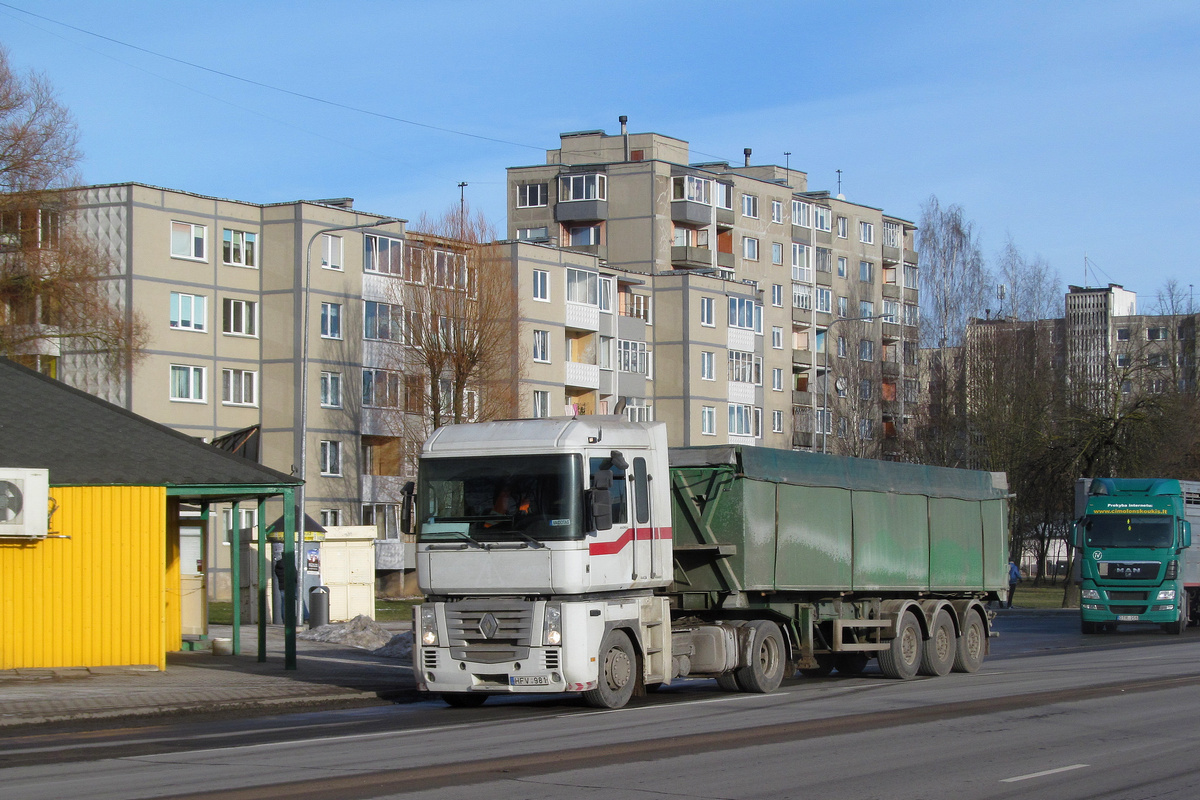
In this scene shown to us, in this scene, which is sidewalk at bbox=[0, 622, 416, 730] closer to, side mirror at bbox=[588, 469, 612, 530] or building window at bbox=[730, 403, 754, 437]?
side mirror at bbox=[588, 469, 612, 530]

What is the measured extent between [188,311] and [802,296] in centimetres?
4732

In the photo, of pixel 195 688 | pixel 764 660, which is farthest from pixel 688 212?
pixel 195 688

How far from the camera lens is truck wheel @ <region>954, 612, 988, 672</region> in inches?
878

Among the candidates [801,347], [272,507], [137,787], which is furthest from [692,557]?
[801,347]

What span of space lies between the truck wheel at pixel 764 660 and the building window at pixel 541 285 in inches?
2026

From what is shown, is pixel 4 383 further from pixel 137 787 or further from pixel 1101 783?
pixel 1101 783

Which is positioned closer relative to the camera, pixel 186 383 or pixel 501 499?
pixel 501 499

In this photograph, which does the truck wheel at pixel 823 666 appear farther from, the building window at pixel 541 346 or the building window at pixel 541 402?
the building window at pixel 541 346

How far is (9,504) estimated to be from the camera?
19047 mm

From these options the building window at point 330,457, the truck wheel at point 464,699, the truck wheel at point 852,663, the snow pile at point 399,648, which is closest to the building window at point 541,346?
the building window at point 330,457

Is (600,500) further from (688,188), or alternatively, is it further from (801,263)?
(801,263)

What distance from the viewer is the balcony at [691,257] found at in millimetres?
85250

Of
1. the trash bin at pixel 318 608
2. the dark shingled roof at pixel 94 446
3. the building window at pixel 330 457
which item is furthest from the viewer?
the building window at pixel 330 457

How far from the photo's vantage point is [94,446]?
2105 cm
